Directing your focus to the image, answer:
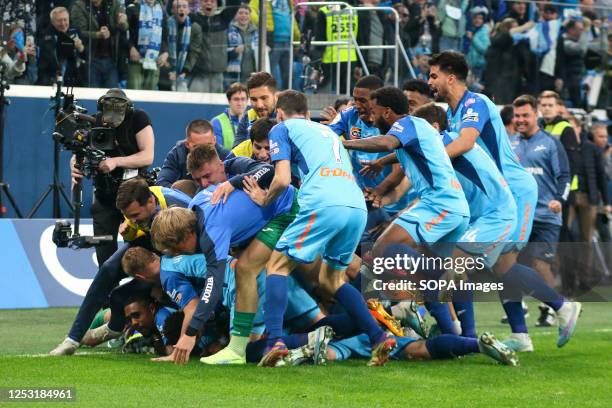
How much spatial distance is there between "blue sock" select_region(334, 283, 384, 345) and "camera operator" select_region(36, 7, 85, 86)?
6.51m

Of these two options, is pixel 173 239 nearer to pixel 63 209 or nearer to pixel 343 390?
Result: pixel 343 390

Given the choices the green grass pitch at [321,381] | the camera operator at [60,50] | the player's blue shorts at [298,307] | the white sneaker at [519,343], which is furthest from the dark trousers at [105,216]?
the camera operator at [60,50]

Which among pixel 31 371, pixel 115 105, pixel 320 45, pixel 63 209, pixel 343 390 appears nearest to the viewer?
pixel 343 390

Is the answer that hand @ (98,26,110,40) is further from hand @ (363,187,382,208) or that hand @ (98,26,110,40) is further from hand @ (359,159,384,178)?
hand @ (359,159,384,178)

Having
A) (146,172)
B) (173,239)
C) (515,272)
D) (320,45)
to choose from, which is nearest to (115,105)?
(146,172)

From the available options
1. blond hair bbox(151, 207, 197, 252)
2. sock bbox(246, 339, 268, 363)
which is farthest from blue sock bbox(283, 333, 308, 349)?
blond hair bbox(151, 207, 197, 252)

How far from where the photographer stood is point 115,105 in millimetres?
10344

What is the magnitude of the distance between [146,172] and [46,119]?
4.63 meters

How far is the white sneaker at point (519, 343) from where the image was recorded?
959 centimetres

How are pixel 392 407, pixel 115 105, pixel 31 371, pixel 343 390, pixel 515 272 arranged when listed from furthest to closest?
pixel 115 105
pixel 515 272
pixel 31 371
pixel 343 390
pixel 392 407

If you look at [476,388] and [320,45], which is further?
[320,45]

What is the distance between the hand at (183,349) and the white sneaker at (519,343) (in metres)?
2.58

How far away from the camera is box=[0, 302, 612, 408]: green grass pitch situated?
7.05 metres

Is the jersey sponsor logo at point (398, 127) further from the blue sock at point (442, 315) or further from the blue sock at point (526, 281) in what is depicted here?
the blue sock at point (526, 281)
